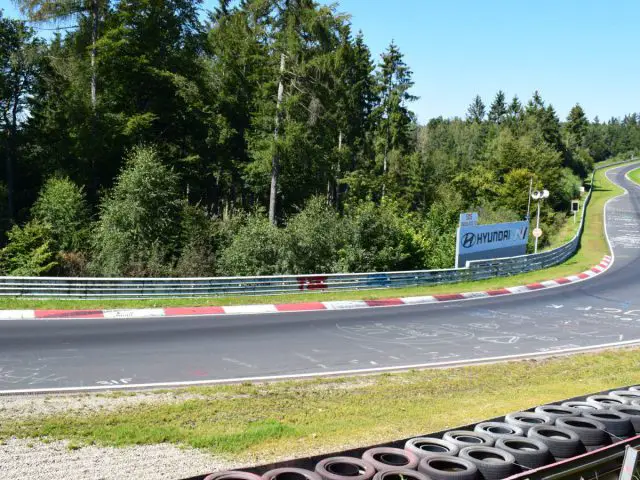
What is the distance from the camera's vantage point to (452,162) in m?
90.7

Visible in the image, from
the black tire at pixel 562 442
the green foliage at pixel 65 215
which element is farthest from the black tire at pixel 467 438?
the green foliage at pixel 65 215

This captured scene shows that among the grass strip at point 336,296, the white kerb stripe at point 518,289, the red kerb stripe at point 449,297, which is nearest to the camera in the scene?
the grass strip at point 336,296

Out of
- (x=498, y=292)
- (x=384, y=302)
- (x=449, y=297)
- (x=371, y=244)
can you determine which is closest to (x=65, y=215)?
(x=371, y=244)

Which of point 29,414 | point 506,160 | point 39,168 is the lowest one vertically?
point 29,414

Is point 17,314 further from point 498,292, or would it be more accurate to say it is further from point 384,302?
point 498,292

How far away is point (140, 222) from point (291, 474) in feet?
84.3

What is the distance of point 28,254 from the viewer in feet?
89.0

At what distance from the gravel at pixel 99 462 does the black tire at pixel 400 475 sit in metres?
2.77

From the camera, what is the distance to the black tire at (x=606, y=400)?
9536 millimetres

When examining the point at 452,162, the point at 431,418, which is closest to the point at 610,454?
the point at 431,418

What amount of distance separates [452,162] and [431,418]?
83236 millimetres

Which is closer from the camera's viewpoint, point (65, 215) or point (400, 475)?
point (400, 475)

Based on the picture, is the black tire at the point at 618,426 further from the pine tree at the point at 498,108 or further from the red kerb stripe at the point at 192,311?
the pine tree at the point at 498,108

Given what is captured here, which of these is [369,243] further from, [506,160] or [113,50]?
[506,160]
